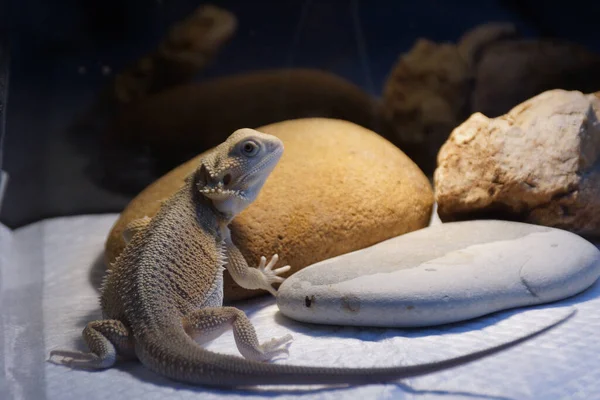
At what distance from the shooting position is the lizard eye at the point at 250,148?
3.01 m

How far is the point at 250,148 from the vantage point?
3.02 m

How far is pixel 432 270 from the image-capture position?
2848 mm

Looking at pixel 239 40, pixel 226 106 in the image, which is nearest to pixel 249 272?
pixel 226 106

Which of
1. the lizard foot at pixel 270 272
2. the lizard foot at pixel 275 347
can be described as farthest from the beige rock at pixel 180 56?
the lizard foot at pixel 275 347

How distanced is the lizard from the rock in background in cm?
160

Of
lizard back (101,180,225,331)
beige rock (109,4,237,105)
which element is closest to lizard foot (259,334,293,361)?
lizard back (101,180,225,331)

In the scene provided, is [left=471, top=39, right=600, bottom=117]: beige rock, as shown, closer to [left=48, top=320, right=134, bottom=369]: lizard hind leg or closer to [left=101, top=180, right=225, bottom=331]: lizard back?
[left=101, top=180, right=225, bottom=331]: lizard back

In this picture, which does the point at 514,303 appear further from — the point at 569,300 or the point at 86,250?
the point at 86,250

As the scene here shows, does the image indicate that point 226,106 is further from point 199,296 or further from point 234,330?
point 234,330

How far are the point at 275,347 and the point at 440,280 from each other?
0.84m

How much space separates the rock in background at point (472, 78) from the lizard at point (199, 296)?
1600 mm

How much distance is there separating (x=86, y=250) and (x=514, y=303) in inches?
112

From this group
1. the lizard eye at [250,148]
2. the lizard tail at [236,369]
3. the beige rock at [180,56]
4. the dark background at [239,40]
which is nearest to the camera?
the lizard tail at [236,369]

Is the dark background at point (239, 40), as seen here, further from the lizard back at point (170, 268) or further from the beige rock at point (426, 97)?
the lizard back at point (170, 268)
